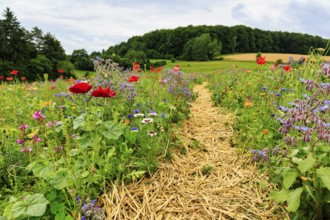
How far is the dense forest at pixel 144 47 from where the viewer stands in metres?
41.2

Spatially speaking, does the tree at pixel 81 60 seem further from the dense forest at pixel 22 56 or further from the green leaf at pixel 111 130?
the green leaf at pixel 111 130

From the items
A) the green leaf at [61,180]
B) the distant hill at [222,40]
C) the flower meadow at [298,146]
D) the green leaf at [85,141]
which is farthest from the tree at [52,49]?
the green leaf at [61,180]

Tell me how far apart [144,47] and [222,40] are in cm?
2409

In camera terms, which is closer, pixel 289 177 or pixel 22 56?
pixel 289 177

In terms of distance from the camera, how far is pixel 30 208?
1922mm

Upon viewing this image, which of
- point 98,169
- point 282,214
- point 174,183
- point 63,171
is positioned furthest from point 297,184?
point 63,171

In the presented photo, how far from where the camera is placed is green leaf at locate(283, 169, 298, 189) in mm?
2057

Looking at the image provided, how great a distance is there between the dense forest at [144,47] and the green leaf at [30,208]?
671 inches

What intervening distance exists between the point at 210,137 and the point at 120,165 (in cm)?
198

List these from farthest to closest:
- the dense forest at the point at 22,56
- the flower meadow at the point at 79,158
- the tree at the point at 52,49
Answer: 1. the tree at the point at 52,49
2. the dense forest at the point at 22,56
3. the flower meadow at the point at 79,158

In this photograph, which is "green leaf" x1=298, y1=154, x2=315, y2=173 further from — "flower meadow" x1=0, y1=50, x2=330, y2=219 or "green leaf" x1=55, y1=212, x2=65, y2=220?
"green leaf" x1=55, y1=212, x2=65, y2=220

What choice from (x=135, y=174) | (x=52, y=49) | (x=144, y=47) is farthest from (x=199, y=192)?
(x=144, y=47)

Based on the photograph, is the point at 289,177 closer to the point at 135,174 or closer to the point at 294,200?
the point at 294,200

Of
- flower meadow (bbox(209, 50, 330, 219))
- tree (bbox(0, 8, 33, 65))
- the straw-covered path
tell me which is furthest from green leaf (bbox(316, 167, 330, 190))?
tree (bbox(0, 8, 33, 65))
